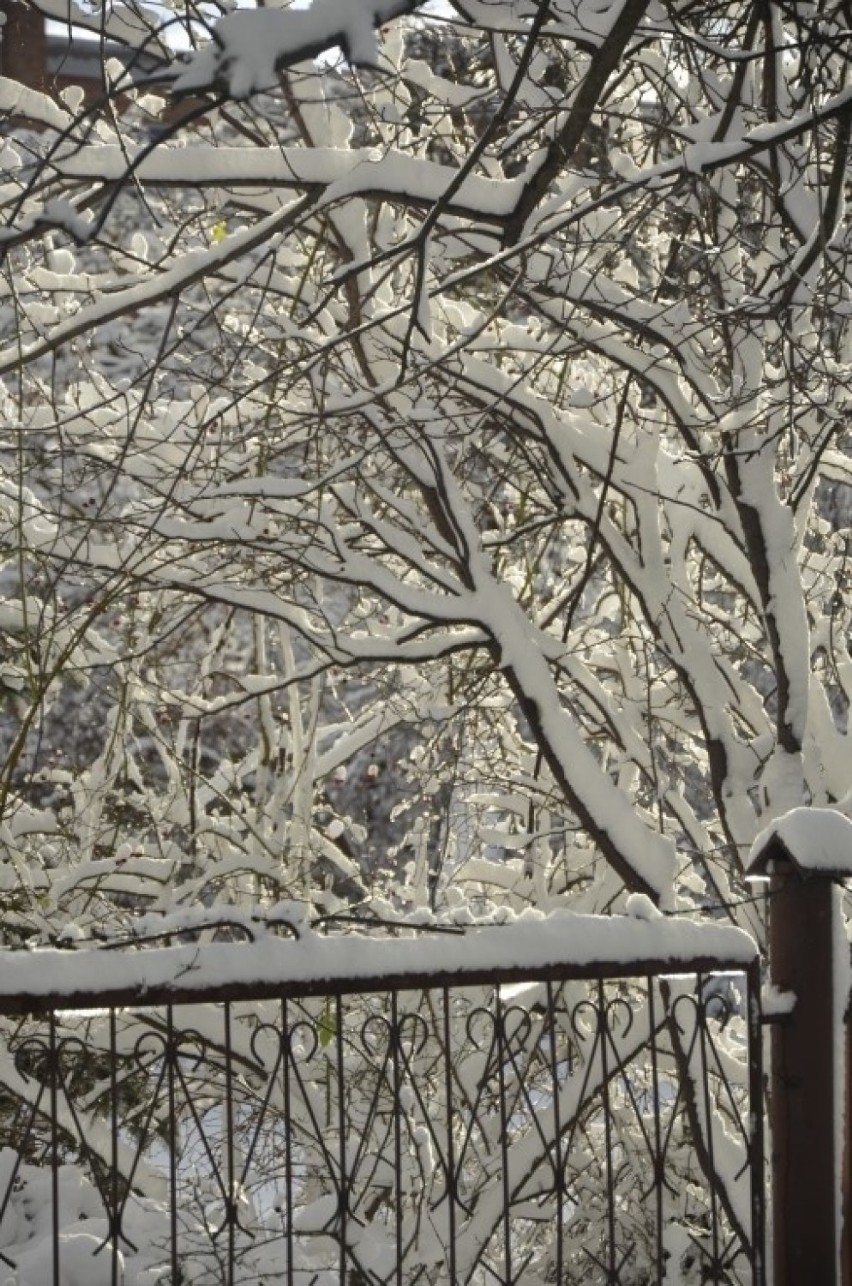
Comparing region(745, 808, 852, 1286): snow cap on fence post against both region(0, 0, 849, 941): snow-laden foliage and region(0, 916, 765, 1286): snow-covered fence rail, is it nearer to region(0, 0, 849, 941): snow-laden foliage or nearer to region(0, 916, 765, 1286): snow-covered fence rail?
region(0, 916, 765, 1286): snow-covered fence rail

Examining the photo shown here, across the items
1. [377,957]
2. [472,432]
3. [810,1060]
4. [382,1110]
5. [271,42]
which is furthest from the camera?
[382,1110]

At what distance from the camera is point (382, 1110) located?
4801 millimetres

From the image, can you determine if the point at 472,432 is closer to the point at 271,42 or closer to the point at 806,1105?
the point at 806,1105

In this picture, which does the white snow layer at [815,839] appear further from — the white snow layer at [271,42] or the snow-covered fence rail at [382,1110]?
the white snow layer at [271,42]

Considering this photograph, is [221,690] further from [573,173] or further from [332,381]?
[573,173]

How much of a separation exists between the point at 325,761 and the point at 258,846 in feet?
1.29

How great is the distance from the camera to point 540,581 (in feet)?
22.6

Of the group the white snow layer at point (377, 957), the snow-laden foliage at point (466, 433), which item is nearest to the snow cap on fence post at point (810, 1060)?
the white snow layer at point (377, 957)

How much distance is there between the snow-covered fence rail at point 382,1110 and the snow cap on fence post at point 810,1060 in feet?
0.24

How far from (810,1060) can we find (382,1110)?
8.02 ft

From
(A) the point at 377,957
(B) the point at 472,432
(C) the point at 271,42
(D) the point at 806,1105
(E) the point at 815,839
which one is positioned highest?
(B) the point at 472,432

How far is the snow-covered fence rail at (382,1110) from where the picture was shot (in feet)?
7.73

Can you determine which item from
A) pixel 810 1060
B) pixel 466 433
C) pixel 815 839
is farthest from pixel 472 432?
pixel 810 1060

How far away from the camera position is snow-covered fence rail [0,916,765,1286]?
2355mm
